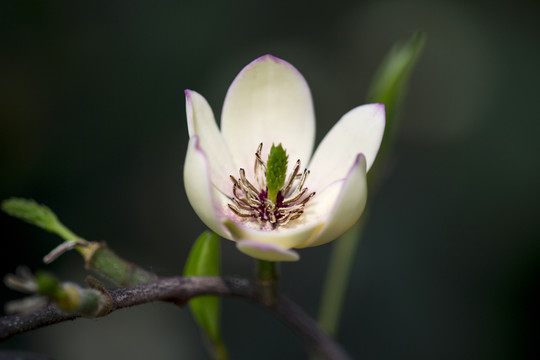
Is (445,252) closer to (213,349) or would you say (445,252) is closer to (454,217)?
(454,217)

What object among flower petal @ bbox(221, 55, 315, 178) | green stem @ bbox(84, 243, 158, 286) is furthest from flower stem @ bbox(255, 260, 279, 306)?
flower petal @ bbox(221, 55, 315, 178)

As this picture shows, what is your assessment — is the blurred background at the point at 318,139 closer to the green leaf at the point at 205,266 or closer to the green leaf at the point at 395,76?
the green leaf at the point at 395,76

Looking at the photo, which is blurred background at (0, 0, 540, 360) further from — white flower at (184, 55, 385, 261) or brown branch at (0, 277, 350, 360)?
brown branch at (0, 277, 350, 360)

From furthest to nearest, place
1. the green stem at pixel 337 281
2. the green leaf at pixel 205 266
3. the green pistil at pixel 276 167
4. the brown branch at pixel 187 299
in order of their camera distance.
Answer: the green stem at pixel 337 281 < the green pistil at pixel 276 167 < the green leaf at pixel 205 266 < the brown branch at pixel 187 299

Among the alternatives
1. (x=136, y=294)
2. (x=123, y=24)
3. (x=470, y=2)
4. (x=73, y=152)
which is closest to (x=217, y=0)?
(x=123, y=24)

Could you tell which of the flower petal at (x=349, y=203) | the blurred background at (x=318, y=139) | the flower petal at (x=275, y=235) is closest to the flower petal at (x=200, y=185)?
the flower petal at (x=275, y=235)

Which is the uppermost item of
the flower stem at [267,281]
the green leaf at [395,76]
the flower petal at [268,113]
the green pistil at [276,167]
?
the green leaf at [395,76]
